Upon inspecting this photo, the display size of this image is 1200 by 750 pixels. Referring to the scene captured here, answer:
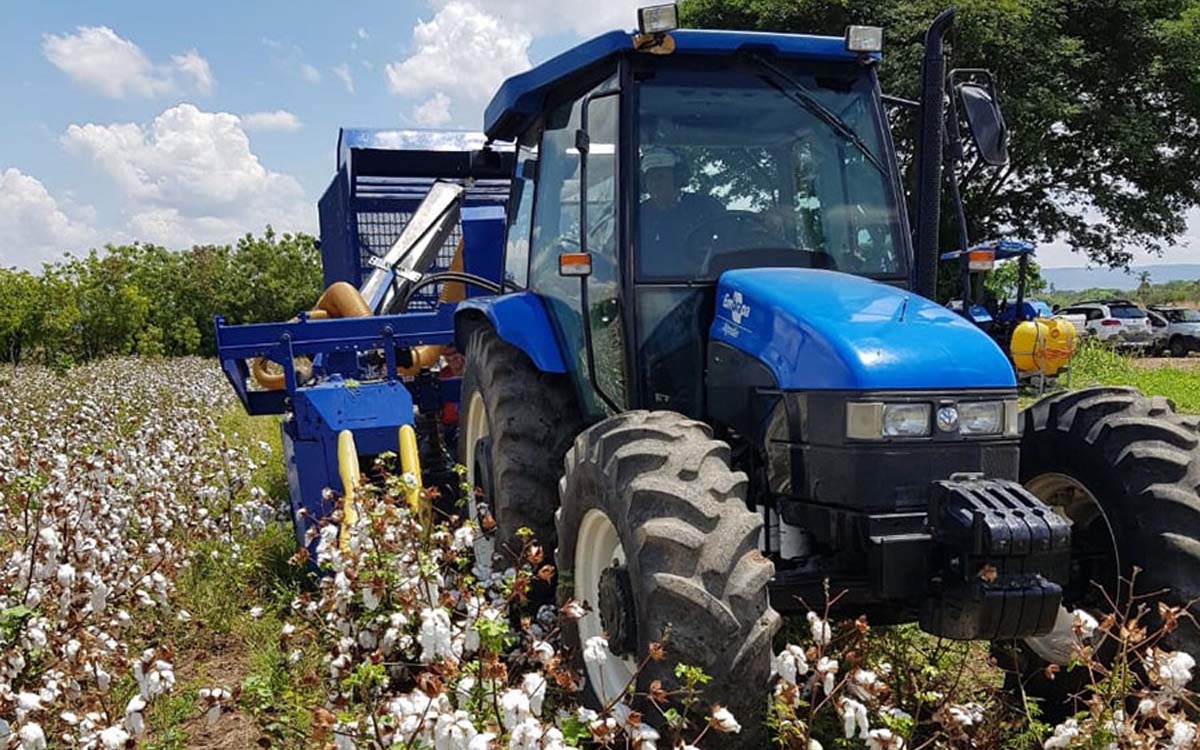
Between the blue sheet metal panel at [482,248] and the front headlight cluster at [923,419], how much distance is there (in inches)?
163

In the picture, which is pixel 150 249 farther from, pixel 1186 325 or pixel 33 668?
pixel 33 668

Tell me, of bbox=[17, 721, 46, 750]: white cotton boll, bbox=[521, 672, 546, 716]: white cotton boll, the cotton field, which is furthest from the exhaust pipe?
bbox=[17, 721, 46, 750]: white cotton boll

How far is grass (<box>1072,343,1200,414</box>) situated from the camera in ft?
50.4

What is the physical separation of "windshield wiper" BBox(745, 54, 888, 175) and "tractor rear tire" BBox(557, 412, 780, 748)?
4.74 ft

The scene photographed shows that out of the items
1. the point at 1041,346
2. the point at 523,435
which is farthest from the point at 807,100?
the point at 1041,346

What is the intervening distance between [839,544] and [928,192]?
130cm

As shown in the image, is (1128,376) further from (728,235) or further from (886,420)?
(886,420)

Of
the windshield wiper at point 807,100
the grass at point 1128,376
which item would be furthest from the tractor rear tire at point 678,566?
the grass at point 1128,376

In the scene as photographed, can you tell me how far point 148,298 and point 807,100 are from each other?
30.1 meters

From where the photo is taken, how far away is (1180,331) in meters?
26.5

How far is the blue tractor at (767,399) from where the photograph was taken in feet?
9.52

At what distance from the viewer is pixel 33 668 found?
147 inches

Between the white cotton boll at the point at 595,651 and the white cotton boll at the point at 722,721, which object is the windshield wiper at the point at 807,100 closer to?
the white cotton boll at the point at 595,651

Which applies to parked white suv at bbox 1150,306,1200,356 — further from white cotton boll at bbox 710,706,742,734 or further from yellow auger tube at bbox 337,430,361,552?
white cotton boll at bbox 710,706,742,734
